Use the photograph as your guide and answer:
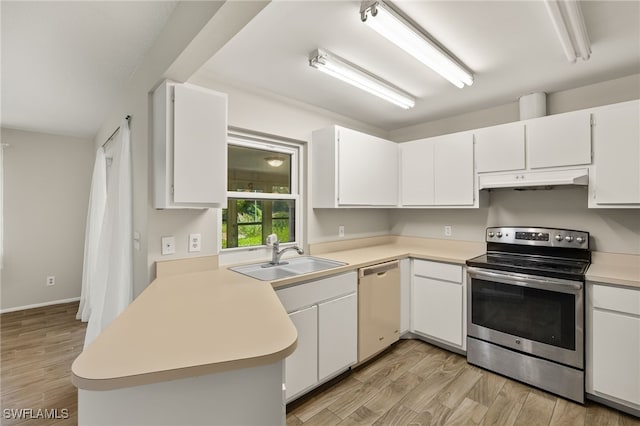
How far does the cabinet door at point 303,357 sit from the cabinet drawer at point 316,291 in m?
0.06

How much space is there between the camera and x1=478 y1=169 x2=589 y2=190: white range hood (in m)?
2.21

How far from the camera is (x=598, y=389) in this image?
195 centimetres

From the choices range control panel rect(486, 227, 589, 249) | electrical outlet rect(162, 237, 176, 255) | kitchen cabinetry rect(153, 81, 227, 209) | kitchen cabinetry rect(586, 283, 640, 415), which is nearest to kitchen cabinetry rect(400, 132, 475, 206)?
range control panel rect(486, 227, 589, 249)

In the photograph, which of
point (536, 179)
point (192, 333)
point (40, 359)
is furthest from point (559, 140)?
point (40, 359)

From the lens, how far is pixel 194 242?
2115mm

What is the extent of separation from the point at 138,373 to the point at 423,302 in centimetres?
260

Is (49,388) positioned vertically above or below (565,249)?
below

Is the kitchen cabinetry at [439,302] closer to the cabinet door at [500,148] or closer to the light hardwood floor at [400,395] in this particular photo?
the light hardwood floor at [400,395]

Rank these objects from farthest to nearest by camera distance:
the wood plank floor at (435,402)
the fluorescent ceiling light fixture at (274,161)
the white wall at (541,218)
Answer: the fluorescent ceiling light fixture at (274,161)
the white wall at (541,218)
the wood plank floor at (435,402)

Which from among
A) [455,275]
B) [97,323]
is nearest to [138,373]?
[97,323]

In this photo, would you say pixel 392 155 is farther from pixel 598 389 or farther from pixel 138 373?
pixel 138 373

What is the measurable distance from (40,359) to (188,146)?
260 cm

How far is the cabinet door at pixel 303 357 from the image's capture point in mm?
1927
